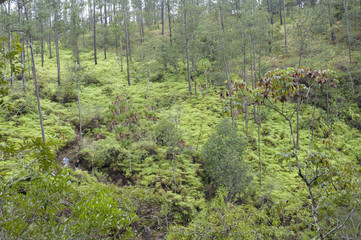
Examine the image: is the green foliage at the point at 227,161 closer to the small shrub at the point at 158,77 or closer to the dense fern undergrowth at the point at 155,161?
the dense fern undergrowth at the point at 155,161

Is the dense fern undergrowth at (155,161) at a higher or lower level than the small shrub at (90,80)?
lower

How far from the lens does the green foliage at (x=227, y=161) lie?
12195 mm

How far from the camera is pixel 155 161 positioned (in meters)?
14.4

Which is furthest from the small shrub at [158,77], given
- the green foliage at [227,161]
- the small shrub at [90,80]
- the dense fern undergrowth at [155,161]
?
the green foliage at [227,161]

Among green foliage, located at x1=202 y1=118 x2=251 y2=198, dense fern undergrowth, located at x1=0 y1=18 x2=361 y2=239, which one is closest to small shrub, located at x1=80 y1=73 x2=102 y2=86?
dense fern undergrowth, located at x1=0 y1=18 x2=361 y2=239

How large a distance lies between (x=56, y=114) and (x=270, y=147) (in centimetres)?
1683

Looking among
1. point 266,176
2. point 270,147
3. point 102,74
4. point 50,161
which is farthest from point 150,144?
point 102,74

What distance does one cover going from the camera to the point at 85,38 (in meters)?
40.8

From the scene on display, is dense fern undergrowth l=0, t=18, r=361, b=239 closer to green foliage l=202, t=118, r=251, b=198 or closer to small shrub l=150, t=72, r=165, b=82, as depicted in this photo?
green foliage l=202, t=118, r=251, b=198

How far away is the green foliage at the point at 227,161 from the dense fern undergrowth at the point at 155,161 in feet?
1.75

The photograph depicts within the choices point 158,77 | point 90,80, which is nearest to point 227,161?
point 158,77

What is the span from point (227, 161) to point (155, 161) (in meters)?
4.57

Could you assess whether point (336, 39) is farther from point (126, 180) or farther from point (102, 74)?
point (126, 180)

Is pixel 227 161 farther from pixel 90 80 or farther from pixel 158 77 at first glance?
pixel 90 80
